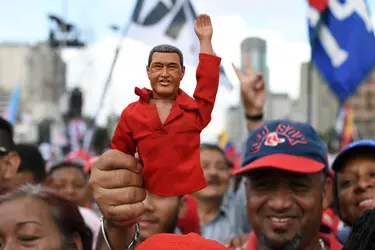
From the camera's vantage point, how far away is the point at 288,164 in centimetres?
254

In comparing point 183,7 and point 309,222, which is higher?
point 183,7

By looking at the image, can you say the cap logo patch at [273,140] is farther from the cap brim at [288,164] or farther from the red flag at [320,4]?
the red flag at [320,4]

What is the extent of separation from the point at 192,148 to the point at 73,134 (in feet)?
42.1

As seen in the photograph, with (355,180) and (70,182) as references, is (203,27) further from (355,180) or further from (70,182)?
(70,182)

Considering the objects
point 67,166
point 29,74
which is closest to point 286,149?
point 67,166

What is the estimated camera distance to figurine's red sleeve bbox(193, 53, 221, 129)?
1.47 metres

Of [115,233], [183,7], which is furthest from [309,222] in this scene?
[183,7]

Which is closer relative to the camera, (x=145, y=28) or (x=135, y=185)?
(x=135, y=185)

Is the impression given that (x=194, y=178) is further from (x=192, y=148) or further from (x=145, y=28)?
(x=145, y=28)

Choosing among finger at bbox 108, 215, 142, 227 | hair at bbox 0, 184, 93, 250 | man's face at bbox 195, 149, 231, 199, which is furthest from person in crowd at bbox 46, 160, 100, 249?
finger at bbox 108, 215, 142, 227

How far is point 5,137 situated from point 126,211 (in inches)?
72.2

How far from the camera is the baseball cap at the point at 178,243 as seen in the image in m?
1.59

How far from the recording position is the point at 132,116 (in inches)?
57.6

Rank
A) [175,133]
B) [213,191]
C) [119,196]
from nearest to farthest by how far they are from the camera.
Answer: [175,133], [119,196], [213,191]
